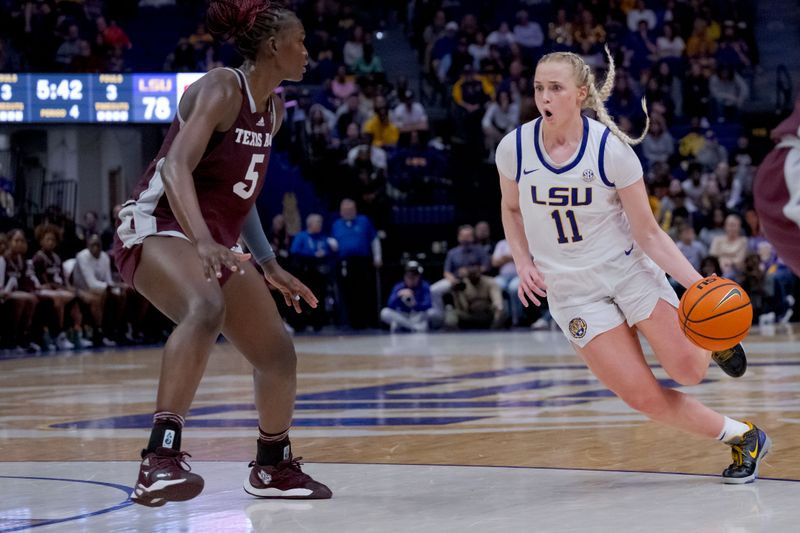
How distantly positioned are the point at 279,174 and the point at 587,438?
13417mm

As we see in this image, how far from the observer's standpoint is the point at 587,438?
638 centimetres

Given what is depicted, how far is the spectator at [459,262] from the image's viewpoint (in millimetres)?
16688

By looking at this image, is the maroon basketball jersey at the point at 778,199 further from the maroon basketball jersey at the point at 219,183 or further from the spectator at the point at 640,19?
the spectator at the point at 640,19

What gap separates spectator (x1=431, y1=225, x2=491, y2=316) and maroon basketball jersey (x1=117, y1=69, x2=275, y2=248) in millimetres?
11900

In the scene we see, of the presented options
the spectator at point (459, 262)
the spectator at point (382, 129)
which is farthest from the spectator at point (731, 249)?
the spectator at point (382, 129)

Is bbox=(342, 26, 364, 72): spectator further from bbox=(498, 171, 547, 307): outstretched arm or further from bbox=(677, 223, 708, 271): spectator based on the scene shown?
bbox=(498, 171, 547, 307): outstretched arm

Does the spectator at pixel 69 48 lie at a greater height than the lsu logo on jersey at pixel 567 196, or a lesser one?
greater

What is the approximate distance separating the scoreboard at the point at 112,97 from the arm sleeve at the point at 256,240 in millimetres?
11824

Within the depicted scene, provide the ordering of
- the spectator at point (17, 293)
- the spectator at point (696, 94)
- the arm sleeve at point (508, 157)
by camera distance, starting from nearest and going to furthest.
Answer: the arm sleeve at point (508, 157) → the spectator at point (17, 293) → the spectator at point (696, 94)

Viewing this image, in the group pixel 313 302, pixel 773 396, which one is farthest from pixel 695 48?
pixel 313 302

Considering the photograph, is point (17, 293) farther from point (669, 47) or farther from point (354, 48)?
point (669, 47)

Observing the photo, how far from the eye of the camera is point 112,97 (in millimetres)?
16844

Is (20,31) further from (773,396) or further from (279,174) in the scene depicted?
(773,396)

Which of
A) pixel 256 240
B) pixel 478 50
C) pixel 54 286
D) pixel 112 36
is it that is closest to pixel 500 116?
pixel 478 50
